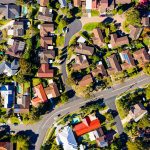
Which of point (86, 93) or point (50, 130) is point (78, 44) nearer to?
point (86, 93)

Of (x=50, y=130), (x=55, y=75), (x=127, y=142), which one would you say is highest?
(x=55, y=75)

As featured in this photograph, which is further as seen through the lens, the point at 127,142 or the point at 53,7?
the point at 53,7

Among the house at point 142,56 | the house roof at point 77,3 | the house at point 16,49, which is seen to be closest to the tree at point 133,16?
the house at point 142,56

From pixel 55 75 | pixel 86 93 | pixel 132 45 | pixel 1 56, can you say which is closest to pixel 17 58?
pixel 1 56

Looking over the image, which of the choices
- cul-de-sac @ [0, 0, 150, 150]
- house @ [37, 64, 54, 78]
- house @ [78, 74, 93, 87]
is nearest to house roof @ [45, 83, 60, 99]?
cul-de-sac @ [0, 0, 150, 150]

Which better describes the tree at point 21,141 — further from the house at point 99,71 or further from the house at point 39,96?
the house at point 99,71
